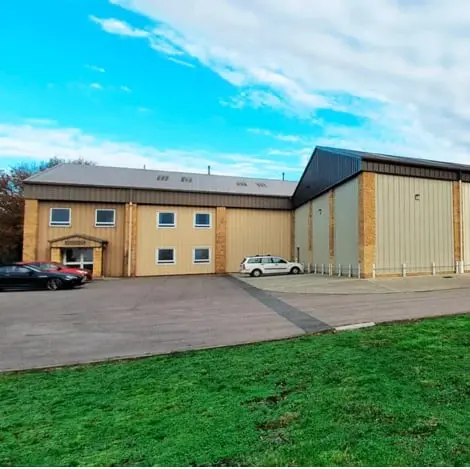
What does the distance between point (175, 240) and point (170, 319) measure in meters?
19.3

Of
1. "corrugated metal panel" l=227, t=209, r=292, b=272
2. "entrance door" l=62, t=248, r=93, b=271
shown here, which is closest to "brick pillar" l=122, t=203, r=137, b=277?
"entrance door" l=62, t=248, r=93, b=271

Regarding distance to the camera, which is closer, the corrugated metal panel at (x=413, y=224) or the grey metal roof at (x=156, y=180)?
the corrugated metal panel at (x=413, y=224)

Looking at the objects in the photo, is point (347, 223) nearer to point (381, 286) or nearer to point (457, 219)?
point (381, 286)

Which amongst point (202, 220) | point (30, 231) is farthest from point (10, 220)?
point (202, 220)

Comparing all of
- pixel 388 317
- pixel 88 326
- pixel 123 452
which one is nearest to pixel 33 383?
pixel 123 452

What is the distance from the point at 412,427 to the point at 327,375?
162cm

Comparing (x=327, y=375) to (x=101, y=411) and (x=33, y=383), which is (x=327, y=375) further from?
(x=33, y=383)

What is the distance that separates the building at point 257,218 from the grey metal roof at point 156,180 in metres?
0.10

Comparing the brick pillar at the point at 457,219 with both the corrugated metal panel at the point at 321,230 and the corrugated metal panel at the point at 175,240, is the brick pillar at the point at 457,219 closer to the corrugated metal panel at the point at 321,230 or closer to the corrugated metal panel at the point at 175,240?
the corrugated metal panel at the point at 321,230

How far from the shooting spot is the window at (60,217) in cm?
2706

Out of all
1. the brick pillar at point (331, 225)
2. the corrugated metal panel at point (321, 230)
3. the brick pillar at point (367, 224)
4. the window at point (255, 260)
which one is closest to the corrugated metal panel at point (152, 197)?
A: the corrugated metal panel at point (321, 230)

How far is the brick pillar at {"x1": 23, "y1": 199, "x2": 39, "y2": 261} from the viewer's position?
2614 cm

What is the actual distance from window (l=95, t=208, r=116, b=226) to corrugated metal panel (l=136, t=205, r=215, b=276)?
1.94m

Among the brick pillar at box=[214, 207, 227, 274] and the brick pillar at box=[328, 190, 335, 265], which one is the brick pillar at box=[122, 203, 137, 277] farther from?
the brick pillar at box=[328, 190, 335, 265]
